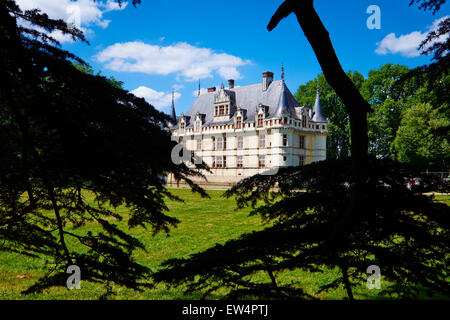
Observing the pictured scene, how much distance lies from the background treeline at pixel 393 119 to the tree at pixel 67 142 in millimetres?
28165

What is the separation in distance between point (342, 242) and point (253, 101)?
37.1 meters

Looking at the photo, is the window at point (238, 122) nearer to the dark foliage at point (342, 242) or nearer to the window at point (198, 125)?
the window at point (198, 125)

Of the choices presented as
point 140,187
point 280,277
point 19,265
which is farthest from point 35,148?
point 19,265

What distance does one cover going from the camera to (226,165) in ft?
126

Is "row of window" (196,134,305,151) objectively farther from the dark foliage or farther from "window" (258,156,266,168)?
the dark foliage

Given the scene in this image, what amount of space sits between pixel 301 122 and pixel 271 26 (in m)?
34.7

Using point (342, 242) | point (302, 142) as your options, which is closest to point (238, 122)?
point (302, 142)

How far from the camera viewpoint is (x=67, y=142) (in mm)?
2178

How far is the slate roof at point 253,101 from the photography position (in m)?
35.2

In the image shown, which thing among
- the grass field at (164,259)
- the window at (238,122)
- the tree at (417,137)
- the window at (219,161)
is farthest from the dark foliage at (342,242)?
the window at (219,161)

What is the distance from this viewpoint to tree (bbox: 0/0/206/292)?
1.94 m

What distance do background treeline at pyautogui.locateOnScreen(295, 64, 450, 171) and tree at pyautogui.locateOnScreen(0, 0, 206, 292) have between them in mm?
28165

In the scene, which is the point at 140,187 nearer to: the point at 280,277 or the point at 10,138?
the point at 10,138

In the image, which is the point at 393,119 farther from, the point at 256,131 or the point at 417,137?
the point at 256,131
